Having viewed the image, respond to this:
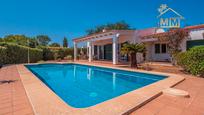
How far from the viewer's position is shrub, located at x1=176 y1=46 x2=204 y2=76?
10.5m

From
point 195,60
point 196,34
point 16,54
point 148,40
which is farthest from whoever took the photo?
point 16,54

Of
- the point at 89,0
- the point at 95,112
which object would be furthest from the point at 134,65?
the point at 89,0

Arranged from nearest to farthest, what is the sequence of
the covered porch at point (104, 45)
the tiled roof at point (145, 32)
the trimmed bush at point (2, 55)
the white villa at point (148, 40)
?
1. the white villa at point (148, 40)
2. the trimmed bush at point (2, 55)
3. the covered porch at point (104, 45)
4. the tiled roof at point (145, 32)

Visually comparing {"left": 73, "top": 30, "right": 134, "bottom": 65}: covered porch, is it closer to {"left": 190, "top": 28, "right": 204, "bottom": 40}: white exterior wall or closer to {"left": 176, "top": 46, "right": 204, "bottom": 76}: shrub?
{"left": 190, "top": 28, "right": 204, "bottom": 40}: white exterior wall

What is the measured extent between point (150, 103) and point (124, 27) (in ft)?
184

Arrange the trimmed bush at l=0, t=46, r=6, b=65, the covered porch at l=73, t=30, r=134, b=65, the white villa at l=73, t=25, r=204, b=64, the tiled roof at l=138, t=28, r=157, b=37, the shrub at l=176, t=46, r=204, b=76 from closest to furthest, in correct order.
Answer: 1. the shrub at l=176, t=46, r=204, b=76
2. the white villa at l=73, t=25, r=204, b=64
3. the trimmed bush at l=0, t=46, r=6, b=65
4. the covered porch at l=73, t=30, r=134, b=65
5. the tiled roof at l=138, t=28, r=157, b=37

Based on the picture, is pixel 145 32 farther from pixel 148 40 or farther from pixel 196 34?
pixel 196 34

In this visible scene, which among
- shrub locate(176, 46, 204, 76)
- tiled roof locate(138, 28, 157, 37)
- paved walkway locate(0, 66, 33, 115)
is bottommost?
paved walkway locate(0, 66, 33, 115)

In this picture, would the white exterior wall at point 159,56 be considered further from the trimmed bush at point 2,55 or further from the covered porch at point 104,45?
the trimmed bush at point 2,55

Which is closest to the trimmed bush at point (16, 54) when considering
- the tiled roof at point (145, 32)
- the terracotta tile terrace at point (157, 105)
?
the terracotta tile terrace at point (157, 105)

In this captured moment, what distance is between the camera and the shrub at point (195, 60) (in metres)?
10.5

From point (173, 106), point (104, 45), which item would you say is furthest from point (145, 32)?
point (173, 106)

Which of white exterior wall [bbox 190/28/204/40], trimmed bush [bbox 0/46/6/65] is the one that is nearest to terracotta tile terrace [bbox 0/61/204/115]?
white exterior wall [bbox 190/28/204/40]

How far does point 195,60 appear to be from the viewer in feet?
35.8
